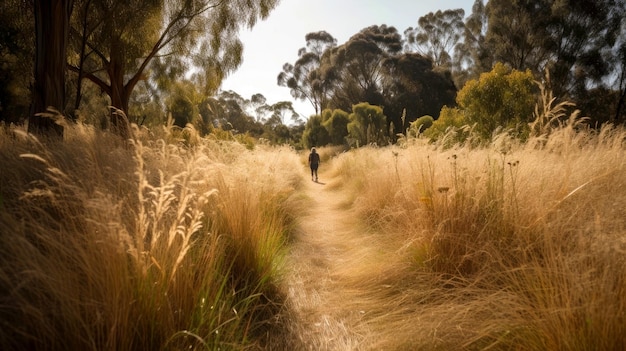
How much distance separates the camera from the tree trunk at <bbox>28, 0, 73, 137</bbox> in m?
5.28

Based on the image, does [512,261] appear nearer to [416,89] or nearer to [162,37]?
[162,37]

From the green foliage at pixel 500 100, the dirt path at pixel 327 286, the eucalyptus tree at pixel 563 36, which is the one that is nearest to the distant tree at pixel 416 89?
the eucalyptus tree at pixel 563 36

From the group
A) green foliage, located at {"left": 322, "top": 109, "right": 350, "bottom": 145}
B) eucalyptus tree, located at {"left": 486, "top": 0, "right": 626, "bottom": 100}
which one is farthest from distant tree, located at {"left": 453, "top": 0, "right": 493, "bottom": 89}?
green foliage, located at {"left": 322, "top": 109, "right": 350, "bottom": 145}

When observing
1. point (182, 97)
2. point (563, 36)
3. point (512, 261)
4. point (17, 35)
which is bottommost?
point (512, 261)

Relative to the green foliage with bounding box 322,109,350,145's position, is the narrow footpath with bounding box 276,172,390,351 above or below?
below

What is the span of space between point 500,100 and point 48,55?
13778mm

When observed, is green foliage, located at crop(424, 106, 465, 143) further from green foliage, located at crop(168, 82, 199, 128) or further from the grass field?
green foliage, located at crop(168, 82, 199, 128)

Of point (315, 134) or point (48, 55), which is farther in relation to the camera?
point (315, 134)

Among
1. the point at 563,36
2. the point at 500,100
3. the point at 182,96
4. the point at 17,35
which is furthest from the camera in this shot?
the point at 563,36

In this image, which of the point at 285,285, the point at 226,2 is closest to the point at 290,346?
the point at 285,285

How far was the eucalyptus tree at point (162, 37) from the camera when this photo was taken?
27.7 ft

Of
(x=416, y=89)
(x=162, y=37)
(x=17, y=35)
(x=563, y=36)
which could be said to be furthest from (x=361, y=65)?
(x=17, y=35)

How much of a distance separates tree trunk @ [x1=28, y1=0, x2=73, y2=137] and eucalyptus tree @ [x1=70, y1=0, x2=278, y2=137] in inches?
110

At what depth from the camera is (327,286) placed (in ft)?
9.53
